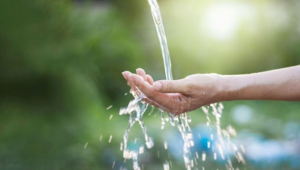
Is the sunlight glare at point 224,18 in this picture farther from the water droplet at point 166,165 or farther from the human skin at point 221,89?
the human skin at point 221,89

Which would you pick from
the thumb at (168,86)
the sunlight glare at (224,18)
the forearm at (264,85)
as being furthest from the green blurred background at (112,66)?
the thumb at (168,86)

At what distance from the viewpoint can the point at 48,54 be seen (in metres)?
5.50

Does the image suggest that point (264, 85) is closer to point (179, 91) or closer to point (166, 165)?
point (179, 91)

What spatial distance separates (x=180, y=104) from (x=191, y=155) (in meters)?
3.10

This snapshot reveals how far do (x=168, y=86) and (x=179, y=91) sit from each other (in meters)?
0.07

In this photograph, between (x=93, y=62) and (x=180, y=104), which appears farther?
(x=93, y=62)

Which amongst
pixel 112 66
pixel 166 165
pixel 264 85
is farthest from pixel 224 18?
pixel 264 85

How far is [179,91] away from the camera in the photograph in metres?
1.76

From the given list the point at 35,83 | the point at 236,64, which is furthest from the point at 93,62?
the point at 236,64

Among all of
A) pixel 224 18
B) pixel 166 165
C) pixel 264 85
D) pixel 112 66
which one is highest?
pixel 224 18

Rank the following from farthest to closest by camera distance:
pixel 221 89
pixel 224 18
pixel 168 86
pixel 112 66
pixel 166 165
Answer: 1. pixel 224 18
2. pixel 112 66
3. pixel 166 165
4. pixel 221 89
5. pixel 168 86

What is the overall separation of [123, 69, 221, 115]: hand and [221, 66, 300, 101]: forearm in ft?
0.17

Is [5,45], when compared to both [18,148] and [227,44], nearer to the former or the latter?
[18,148]

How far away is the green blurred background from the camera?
4.75 m
